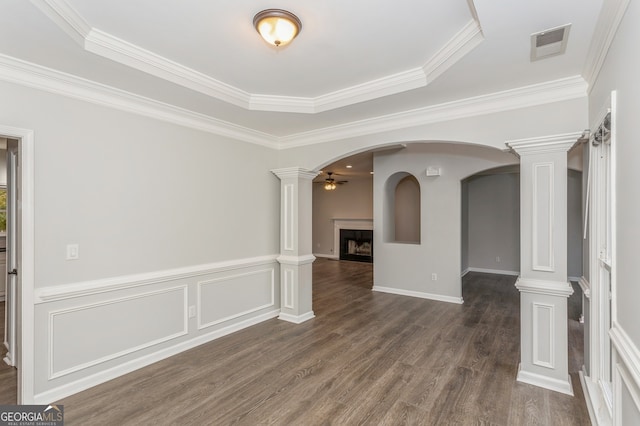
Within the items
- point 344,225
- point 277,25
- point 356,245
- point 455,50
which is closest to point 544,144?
point 455,50

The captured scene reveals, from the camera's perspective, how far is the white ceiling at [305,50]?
188cm

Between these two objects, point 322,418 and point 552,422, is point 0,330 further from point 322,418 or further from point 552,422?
point 552,422

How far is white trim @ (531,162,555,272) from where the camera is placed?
2674 millimetres

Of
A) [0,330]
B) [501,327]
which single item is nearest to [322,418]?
[501,327]

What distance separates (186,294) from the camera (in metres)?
3.47

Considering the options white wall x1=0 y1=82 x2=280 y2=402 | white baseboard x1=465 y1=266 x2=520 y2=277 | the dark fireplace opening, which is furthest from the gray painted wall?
white wall x1=0 y1=82 x2=280 y2=402

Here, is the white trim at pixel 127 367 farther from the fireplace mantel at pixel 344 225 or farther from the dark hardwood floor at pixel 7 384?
the fireplace mantel at pixel 344 225

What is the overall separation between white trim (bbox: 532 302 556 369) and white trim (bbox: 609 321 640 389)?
3.54 ft

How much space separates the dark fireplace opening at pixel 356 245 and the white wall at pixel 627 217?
800cm

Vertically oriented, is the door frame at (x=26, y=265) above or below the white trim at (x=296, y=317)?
above

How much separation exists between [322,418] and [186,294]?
1933mm

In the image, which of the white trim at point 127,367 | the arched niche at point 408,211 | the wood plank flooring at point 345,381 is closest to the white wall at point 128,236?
the white trim at point 127,367

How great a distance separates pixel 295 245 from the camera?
173 inches

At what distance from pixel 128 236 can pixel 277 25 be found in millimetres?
2254
